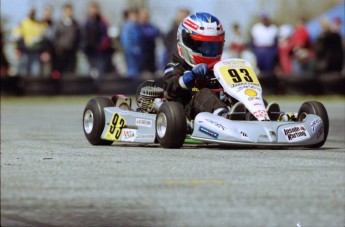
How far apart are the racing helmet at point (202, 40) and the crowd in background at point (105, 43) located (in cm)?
1033

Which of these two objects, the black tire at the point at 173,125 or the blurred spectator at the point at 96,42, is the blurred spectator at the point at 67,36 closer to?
the blurred spectator at the point at 96,42

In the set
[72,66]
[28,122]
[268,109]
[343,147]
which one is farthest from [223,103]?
[72,66]

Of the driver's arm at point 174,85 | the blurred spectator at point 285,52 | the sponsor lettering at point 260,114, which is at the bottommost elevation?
the blurred spectator at point 285,52

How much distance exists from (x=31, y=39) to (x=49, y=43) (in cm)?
52

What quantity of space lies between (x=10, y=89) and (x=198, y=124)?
12936mm

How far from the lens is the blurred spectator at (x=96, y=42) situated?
21891 millimetres

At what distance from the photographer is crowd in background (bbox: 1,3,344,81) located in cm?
2170

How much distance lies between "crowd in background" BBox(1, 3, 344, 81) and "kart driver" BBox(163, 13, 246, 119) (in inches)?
407

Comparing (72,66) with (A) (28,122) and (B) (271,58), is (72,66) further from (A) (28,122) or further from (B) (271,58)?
(A) (28,122)

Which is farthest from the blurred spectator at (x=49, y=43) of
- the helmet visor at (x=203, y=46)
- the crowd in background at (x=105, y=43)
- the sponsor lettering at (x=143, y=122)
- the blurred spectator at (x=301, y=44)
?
the sponsor lettering at (x=143, y=122)

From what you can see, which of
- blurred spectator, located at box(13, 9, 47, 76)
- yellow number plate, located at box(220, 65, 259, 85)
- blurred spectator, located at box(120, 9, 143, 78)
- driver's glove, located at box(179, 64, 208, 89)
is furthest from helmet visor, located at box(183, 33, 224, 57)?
blurred spectator, located at box(120, 9, 143, 78)

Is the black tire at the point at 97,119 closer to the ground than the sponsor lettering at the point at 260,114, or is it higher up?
closer to the ground

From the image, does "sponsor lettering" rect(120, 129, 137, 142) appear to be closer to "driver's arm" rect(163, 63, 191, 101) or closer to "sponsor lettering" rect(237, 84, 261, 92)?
"driver's arm" rect(163, 63, 191, 101)

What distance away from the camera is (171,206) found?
19.7 feet
